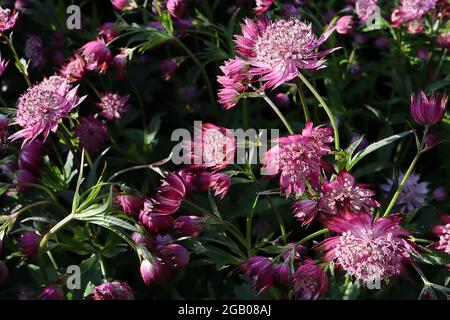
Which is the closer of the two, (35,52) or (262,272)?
(262,272)

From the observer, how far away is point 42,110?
1158 mm

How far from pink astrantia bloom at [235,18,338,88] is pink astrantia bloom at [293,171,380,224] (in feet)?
0.62

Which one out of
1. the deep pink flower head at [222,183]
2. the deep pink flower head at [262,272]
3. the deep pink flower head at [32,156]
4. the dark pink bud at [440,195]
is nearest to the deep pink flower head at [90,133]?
the deep pink flower head at [32,156]

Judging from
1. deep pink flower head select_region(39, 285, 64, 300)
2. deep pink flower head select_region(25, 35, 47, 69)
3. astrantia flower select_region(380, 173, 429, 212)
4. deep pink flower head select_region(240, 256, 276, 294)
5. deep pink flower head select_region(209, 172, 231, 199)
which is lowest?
astrantia flower select_region(380, 173, 429, 212)

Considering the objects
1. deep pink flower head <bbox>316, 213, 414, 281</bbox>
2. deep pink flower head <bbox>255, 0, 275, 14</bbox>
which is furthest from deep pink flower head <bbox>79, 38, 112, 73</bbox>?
deep pink flower head <bbox>316, 213, 414, 281</bbox>

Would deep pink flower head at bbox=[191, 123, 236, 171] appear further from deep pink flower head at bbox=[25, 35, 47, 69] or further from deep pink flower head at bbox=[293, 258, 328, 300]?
deep pink flower head at bbox=[25, 35, 47, 69]

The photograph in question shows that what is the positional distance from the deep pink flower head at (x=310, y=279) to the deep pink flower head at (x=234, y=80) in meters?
0.31

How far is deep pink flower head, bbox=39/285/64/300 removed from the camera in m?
1.15

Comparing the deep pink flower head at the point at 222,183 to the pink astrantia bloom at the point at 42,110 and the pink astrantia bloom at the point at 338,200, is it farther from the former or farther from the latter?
the pink astrantia bloom at the point at 42,110

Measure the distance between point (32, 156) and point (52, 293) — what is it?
0.31 m

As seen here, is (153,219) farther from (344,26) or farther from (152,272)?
(344,26)

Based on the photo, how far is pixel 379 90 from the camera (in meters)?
2.05

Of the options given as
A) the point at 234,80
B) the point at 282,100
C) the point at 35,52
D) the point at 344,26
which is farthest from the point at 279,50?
the point at 35,52
